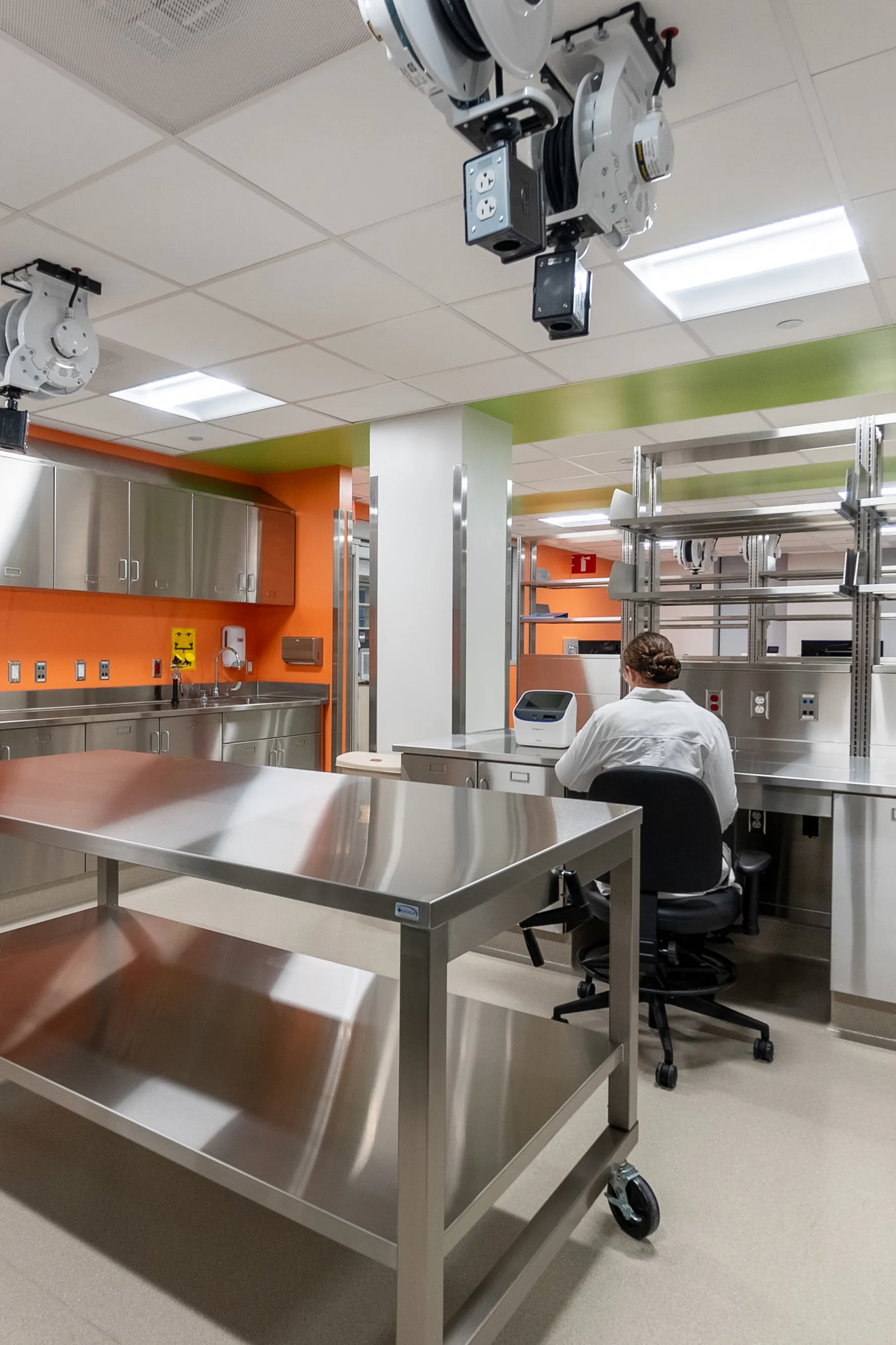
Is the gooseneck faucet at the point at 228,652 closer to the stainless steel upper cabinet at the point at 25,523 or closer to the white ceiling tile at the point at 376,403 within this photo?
the stainless steel upper cabinet at the point at 25,523

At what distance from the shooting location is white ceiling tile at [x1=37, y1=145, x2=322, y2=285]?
256 centimetres

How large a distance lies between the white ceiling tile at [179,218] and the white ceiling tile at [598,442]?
3121mm

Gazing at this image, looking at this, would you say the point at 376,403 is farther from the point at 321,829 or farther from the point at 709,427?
the point at 321,829

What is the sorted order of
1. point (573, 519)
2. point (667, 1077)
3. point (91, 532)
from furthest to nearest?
point (573, 519) < point (91, 532) < point (667, 1077)

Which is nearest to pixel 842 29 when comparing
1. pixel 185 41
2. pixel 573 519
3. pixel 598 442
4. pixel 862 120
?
pixel 862 120

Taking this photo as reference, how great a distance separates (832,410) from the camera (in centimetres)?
520

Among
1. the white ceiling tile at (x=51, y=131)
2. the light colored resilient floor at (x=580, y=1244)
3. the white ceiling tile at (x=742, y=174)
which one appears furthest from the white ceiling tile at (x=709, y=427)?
the light colored resilient floor at (x=580, y=1244)

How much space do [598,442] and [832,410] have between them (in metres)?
1.56

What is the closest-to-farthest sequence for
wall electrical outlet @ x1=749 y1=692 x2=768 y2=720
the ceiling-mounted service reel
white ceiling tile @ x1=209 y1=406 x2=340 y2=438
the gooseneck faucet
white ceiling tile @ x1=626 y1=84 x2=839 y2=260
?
1. white ceiling tile @ x1=626 y1=84 x2=839 y2=260
2. the ceiling-mounted service reel
3. wall electrical outlet @ x1=749 y1=692 x2=768 y2=720
4. white ceiling tile @ x1=209 y1=406 x2=340 y2=438
5. the gooseneck faucet

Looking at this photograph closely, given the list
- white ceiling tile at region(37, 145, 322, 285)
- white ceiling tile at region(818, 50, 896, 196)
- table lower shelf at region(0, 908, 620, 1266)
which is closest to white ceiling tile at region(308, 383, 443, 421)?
white ceiling tile at region(37, 145, 322, 285)

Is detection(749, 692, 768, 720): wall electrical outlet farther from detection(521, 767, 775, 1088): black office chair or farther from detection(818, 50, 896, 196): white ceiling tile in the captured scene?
detection(818, 50, 896, 196): white ceiling tile

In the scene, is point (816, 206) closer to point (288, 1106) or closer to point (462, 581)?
point (462, 581)

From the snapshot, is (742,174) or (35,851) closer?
(742,174)

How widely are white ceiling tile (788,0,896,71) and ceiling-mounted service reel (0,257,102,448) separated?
103 inches
